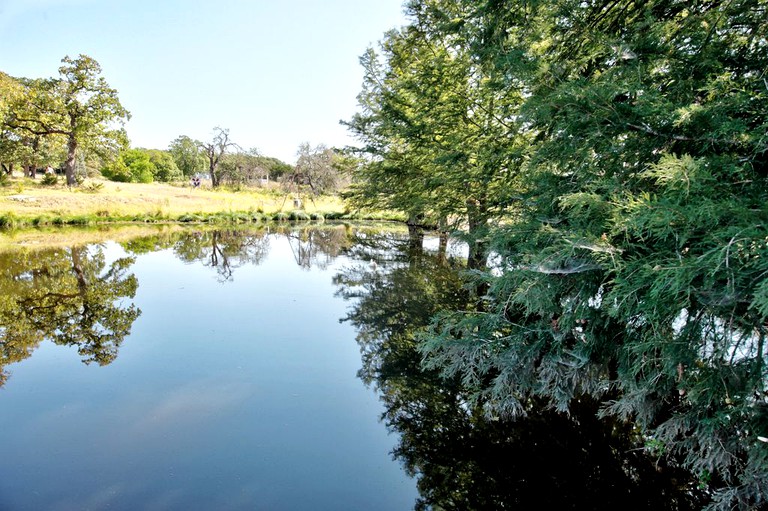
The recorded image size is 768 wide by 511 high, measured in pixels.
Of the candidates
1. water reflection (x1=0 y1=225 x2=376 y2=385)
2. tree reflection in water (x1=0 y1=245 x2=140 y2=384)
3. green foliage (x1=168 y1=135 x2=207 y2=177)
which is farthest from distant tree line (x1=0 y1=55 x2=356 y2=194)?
green foliage (x1=168 y1=135 x2=207 y2=177)

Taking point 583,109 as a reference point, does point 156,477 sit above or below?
below

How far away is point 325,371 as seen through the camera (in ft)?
21.8

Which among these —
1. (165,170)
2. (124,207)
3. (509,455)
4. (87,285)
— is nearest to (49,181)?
(124,207)

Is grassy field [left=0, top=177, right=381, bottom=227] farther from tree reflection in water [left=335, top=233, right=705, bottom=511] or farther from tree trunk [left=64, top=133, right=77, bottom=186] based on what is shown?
tree reflection in water [left=335, top=233, right=705, bottom=511]

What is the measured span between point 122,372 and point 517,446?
19.7 ft

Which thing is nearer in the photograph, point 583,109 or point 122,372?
point 583,109

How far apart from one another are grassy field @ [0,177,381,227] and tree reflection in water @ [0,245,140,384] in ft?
35.2

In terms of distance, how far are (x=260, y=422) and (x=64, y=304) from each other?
721 cm

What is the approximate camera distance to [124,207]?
86.9ft

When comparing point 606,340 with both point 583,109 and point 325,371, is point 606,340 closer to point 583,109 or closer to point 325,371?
point 583,109

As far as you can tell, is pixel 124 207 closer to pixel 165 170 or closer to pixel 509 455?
pixel 509 455

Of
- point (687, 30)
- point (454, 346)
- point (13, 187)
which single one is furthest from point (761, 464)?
point (13, 187)

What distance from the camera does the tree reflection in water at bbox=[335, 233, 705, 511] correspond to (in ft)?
12.6

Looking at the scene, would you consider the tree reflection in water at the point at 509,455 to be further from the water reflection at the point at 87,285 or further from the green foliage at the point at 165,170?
the green foliage at the point at 165,170
